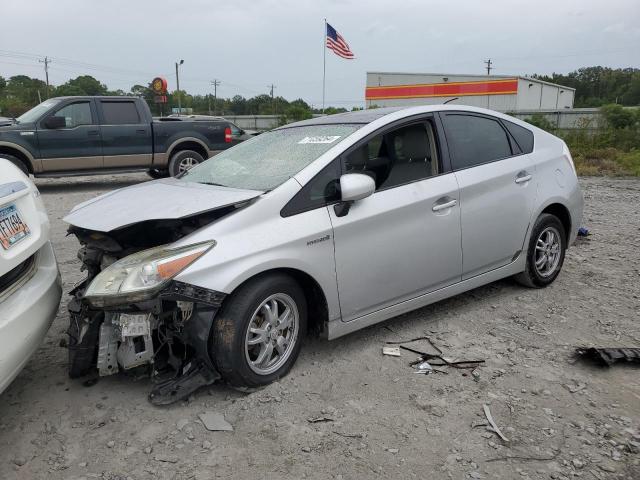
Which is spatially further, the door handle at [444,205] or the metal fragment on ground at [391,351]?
the door handle at [444,205]

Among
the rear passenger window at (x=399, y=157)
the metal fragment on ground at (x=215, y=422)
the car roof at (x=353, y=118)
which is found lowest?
the metal fragment on ground at (x=215, y=422)

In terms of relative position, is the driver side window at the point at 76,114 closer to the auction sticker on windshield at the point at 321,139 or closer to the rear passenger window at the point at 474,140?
the auction sticker on windshield at the point at 321,139

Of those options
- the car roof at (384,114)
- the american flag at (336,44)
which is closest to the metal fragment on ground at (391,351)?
the car roof at (384,114)

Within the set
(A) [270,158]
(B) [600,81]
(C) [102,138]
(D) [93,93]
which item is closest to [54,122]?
(C) [102,138]

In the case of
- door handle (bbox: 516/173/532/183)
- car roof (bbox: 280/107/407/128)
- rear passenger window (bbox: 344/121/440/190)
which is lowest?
door handle (bbox: 516/173/532/183)

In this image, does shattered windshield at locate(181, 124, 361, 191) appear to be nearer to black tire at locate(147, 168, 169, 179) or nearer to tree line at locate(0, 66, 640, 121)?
black tire at locate(147, 168, 169, 179)

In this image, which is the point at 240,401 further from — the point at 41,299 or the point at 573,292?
the point at 573,292

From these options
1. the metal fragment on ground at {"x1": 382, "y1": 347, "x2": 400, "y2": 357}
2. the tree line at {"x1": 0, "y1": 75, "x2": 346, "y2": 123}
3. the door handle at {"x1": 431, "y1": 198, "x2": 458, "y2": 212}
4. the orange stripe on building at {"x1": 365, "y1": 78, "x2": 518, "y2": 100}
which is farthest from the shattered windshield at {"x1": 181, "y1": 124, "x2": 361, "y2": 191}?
the tree line at {"x1": 0, "y1": 75, "x2": 346, "y2": 123}

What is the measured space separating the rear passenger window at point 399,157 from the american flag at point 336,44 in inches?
939

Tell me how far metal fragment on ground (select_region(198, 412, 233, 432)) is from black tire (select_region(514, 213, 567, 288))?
3006 mm

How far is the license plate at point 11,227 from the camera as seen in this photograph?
8.66 feet

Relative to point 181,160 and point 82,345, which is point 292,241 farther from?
point 181,160

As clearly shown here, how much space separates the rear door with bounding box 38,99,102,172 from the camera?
414 inches

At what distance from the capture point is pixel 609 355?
11.6ft
